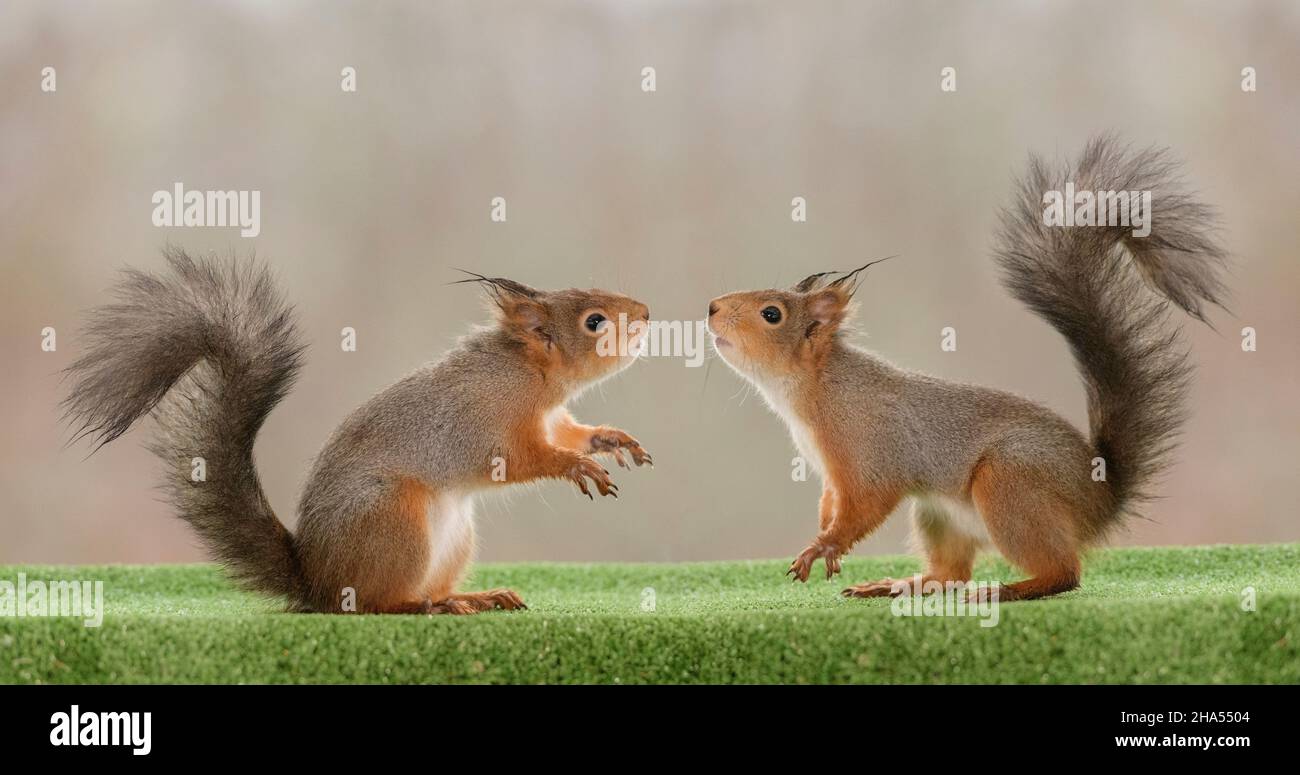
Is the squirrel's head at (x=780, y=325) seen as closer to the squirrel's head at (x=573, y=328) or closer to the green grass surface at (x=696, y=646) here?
the squirrel's head at (x=573, y=328)

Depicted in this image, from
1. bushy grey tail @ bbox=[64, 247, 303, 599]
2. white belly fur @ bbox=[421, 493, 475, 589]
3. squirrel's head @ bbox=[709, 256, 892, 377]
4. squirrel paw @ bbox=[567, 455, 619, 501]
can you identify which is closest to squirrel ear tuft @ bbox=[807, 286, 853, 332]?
squirrel's head @ bbox=[709, 256, 892, 377]

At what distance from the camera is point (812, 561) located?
2902 millimetres

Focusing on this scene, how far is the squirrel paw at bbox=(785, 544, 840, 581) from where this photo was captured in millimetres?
2844

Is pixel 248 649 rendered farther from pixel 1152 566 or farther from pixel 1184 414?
pixel 1152 566

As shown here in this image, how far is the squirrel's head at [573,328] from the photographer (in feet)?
10.2

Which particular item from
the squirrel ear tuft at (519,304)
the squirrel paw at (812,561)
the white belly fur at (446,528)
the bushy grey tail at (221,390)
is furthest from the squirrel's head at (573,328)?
the squirrel paw at (812,561)

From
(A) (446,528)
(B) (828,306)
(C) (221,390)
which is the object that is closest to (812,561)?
(B) (828,306)

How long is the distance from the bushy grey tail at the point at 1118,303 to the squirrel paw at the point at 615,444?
3.66 ft

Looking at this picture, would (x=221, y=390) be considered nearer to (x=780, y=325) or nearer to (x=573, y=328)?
(x=573, y=328)

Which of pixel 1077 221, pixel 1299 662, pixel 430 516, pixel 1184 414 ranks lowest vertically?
pixel 1299 662

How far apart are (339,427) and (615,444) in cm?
73

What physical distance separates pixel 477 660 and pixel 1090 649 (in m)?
1.29

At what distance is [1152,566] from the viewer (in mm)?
3863

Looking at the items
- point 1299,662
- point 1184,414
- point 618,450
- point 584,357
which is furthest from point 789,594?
point 1299,662
